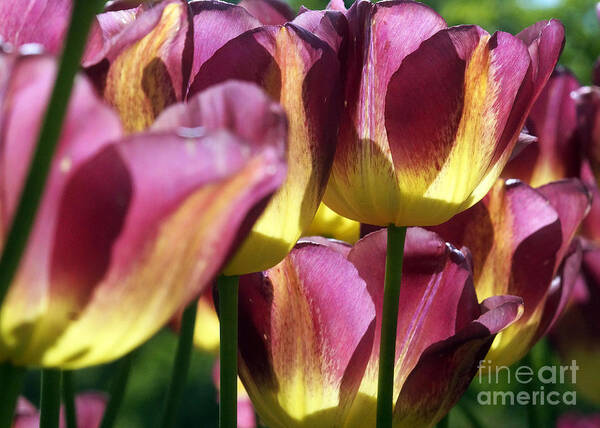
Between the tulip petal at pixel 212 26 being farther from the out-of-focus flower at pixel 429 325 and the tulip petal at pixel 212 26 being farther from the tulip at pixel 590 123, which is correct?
the tulip at pixel 590 123

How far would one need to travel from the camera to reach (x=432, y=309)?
36cm

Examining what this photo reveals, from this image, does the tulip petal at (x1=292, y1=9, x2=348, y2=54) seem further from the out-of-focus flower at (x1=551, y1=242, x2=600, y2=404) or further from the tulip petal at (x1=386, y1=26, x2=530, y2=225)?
the out-of-focus flower at (x1=551, y1=242, x2=600, y2=404)

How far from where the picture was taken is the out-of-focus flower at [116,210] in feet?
0.62

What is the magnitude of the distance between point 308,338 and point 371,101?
84mm

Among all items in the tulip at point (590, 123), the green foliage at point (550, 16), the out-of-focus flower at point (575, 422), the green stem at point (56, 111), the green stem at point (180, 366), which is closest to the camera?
the green stem at point (56, 111)

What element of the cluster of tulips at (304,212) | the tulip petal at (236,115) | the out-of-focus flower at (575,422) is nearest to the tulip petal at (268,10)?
the cluster of tulips at (304,212)

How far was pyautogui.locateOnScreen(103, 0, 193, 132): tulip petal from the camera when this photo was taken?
271 mm

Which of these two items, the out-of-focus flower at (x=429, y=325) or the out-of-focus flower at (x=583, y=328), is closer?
the out-of-focus flower at (x=429, y=325)

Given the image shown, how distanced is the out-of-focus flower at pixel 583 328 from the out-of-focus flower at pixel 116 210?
1.31ft

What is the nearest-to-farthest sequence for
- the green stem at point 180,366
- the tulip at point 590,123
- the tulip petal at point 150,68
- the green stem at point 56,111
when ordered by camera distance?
1. the green stem at point 56,111
2. the tulip petal at point 150,68
3. the green stem at point 180,366
4. the tulip at point 590,123

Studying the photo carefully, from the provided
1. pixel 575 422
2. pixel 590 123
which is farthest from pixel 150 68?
pixel 575 422

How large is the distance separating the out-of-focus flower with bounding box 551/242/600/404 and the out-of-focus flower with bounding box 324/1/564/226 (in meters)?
0.24

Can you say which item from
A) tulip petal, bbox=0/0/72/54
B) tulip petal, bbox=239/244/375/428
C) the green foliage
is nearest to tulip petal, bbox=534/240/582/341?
tulip petal, bbox=239/244/375/428

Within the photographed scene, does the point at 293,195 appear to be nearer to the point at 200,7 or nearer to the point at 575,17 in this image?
the point at 200,7
